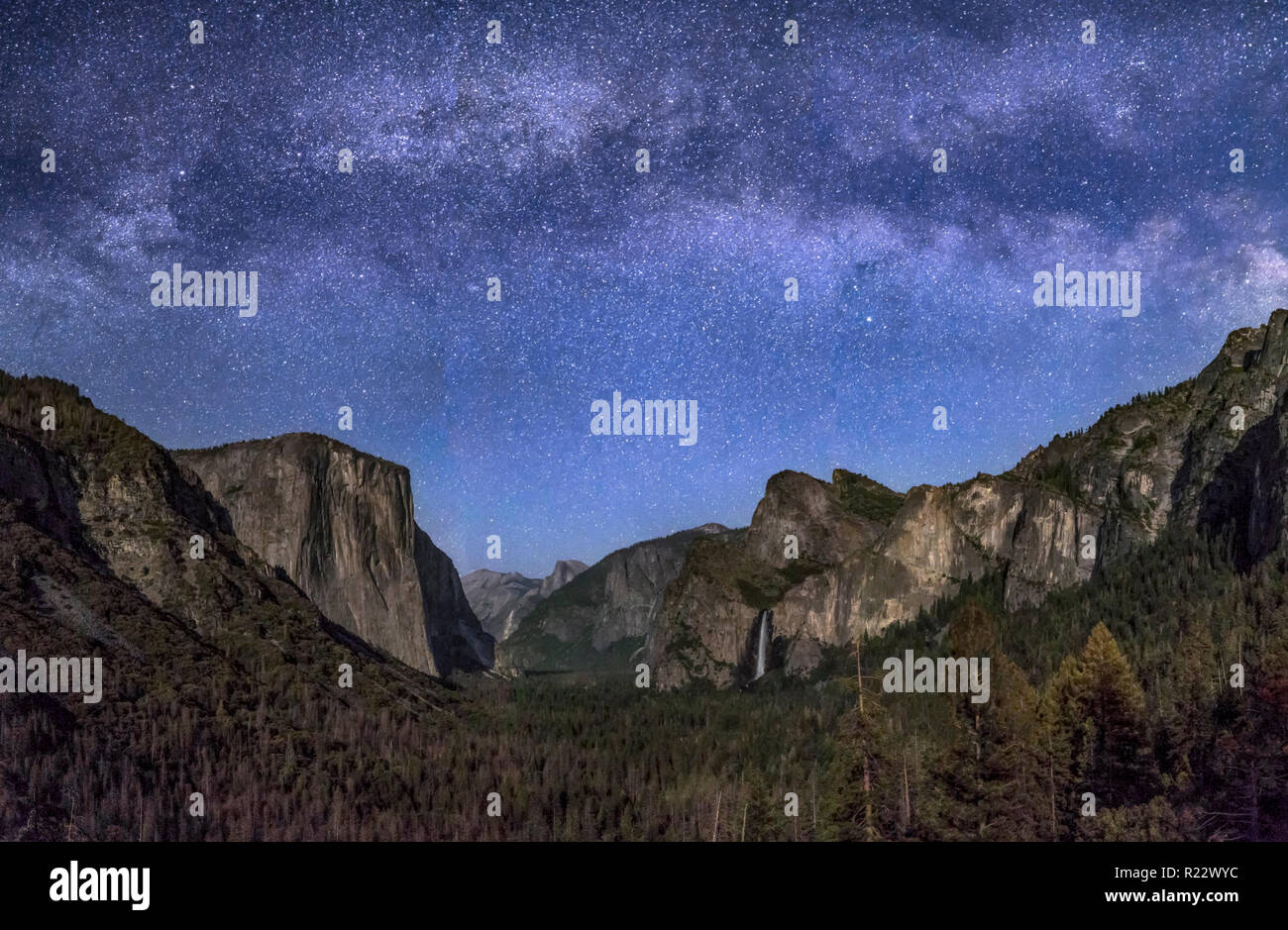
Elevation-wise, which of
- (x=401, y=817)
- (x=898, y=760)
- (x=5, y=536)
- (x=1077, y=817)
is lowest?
(x=401, y=817)

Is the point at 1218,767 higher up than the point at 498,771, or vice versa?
the point at 1218,767

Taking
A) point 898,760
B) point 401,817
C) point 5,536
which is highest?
point 5,536

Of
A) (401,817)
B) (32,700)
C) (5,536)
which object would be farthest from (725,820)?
(5,536)
